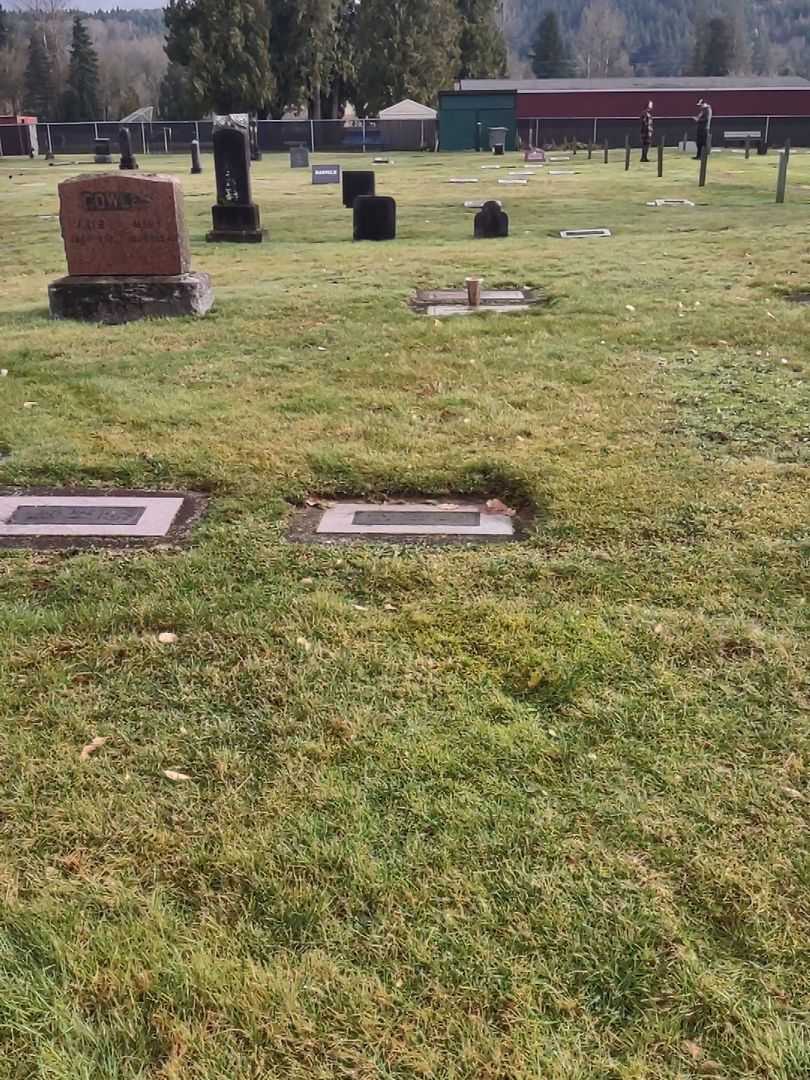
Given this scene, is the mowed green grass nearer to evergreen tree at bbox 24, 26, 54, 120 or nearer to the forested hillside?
evergreen tree at bbox 24, 26, 54, 120

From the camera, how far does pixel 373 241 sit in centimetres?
1429

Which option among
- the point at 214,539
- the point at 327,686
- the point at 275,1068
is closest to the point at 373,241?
the point at 214,539

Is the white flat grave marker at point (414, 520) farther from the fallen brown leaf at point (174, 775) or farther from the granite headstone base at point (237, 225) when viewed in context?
the granite headstone base at point (237, 225)


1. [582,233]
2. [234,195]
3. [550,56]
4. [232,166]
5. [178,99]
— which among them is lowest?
[582,233]

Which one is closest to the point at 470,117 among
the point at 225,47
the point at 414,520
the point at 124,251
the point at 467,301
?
the point at 225,47

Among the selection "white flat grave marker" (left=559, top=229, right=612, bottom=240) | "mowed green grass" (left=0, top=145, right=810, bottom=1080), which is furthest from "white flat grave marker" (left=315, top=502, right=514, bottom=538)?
"white flat grave marker" (left=559, top=229, right=612, bottom=240)

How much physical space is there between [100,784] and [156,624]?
0.89 metres

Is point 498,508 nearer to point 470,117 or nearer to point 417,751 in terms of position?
point 417,751

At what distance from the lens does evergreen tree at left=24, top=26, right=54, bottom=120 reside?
80.6m

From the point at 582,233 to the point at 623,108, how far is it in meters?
42.8

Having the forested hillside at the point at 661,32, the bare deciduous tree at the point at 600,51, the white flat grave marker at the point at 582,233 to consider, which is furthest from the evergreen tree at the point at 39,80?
the white flat grave marker at the point at 582,233

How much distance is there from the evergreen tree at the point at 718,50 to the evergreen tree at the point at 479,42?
41584 mm

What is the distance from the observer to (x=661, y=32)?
18238 cm

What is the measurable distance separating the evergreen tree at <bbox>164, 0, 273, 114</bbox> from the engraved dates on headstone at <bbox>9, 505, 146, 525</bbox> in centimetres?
5703
